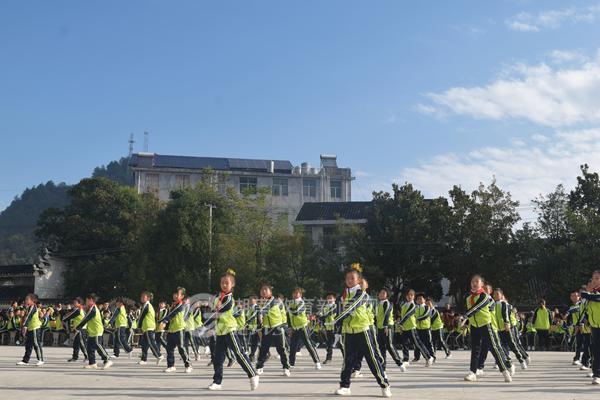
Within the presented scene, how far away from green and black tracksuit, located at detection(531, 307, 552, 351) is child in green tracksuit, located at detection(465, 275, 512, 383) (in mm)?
12118

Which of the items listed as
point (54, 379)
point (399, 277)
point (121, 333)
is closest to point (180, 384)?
point (54, 379)

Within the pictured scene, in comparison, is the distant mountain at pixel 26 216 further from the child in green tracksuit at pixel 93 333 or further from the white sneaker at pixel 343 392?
the white sneaker at pixel 343 392

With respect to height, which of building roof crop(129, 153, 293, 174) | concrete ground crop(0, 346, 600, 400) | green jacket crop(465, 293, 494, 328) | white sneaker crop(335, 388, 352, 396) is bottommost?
concrete ground crop(0, 346, 600, 400)

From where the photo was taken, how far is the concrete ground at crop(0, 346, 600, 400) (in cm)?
1096

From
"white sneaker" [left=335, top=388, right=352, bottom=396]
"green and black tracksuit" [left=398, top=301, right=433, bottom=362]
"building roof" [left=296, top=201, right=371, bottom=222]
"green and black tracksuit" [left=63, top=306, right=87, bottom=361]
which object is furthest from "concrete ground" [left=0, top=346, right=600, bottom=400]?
"building roof" [left=296, top=201, right=371, bottom=222]

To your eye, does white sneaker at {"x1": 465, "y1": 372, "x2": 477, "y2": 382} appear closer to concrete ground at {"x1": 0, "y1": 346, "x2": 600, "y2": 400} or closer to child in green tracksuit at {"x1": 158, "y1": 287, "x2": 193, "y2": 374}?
concrete ground at {"x1": 0, "y1": 346, "x2": 600, "y2": 400}

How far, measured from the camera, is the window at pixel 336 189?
233 feet

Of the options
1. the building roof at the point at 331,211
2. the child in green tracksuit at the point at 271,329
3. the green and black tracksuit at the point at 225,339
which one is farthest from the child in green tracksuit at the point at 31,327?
the building roof at the point at 331,211

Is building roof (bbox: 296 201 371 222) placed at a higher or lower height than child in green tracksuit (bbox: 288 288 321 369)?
higher

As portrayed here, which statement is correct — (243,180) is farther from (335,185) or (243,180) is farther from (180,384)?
(180,384)

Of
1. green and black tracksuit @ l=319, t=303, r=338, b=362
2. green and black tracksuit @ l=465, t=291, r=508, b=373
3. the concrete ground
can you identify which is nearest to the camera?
the concrete ground

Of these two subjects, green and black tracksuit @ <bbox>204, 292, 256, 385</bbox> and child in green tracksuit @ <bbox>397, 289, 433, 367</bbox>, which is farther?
child in green tracksuit @ <bbox>397, 289, 433, 367</bbox>

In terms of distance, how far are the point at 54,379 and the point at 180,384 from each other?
256cm

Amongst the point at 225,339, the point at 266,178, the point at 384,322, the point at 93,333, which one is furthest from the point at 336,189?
the point at 225,339
